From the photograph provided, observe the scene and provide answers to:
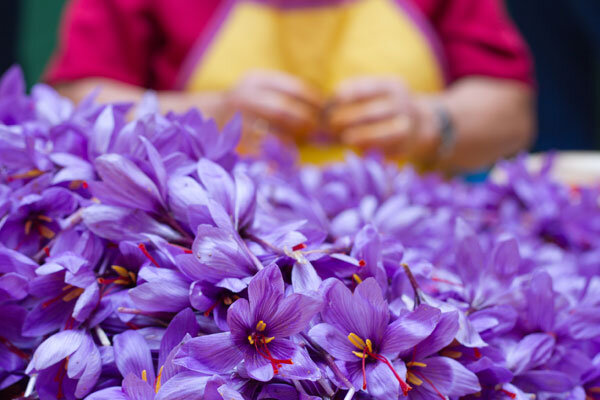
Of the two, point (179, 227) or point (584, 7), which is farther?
point (584, 7)

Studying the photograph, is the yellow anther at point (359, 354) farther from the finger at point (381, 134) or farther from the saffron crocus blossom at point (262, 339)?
the finger at point (381, 134)

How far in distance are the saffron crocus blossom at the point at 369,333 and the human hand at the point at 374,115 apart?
1.72 ft

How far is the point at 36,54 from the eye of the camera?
5.47 feet

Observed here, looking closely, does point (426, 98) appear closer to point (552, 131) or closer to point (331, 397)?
point (331, 397)

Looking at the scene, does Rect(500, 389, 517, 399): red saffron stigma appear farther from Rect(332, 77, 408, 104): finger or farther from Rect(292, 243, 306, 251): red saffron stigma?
Rect(332, 77, 408, 104): finger

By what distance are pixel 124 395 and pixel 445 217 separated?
19 centimetres

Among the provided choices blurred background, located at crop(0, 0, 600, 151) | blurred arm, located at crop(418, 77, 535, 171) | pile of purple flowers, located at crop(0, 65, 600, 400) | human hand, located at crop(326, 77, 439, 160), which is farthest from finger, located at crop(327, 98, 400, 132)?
blurred background, located at crop(0, 0, 600, 151)

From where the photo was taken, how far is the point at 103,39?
86 centimetres

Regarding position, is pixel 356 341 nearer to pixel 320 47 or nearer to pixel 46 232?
pixel 46 232

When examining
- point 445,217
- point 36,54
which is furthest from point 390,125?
point 36,54

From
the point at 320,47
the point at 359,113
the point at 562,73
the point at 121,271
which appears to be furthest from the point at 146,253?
the point at 562,73

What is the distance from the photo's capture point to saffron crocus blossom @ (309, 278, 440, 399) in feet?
0.44

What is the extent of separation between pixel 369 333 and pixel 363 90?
549 mm

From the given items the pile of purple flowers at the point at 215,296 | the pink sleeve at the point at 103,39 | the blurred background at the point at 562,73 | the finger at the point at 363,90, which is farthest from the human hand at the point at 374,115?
the blurred background at the point at 562,73
